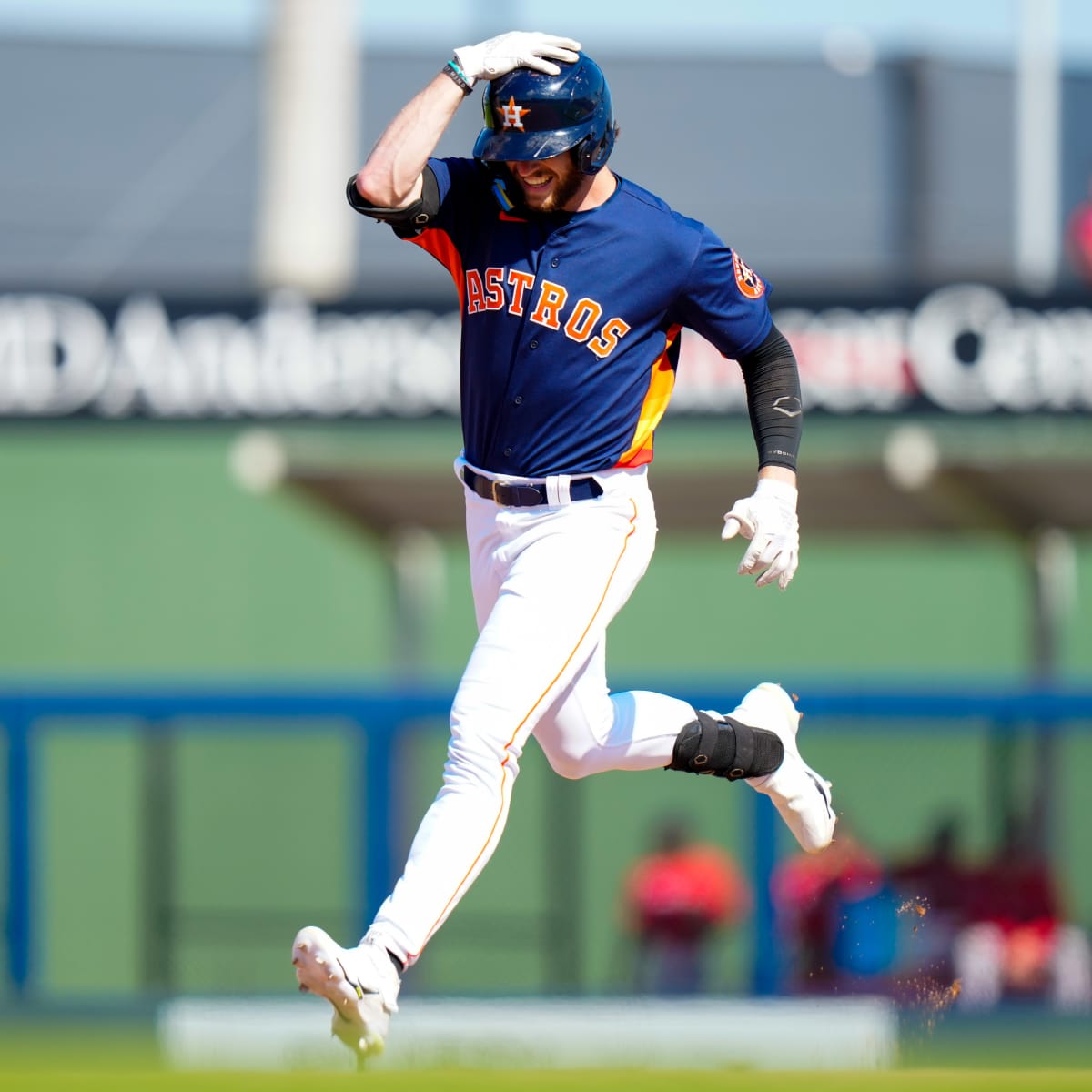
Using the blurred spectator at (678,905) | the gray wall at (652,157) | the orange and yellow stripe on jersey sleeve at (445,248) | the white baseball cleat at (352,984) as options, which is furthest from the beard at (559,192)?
the gray wall at (652,157)

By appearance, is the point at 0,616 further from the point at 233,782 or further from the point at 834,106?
the point at 834,106

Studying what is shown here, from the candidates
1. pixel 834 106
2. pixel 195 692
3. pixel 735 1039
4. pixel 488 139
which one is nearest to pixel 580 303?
pixel 488 139

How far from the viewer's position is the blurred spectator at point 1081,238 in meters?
14.2

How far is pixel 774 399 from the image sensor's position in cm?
475

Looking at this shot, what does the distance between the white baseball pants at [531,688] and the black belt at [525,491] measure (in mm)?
18

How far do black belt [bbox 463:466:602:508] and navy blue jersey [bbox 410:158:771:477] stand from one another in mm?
31

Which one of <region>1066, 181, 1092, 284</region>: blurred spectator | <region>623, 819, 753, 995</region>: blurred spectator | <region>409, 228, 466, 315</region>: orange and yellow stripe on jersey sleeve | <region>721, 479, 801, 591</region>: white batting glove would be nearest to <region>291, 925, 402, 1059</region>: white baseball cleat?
<region>721, 479, 801, 591</region>: white batting glove

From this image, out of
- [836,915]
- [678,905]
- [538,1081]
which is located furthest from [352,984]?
[678,905]

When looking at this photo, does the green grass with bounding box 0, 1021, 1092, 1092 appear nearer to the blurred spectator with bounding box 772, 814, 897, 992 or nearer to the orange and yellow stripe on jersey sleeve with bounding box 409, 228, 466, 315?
the blurred spectator with bounding box 772, 814, 897, 992

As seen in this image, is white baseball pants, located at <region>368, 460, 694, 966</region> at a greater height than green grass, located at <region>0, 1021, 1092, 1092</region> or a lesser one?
greater

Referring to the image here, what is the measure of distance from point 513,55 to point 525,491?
94cm

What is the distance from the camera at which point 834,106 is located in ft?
48.3

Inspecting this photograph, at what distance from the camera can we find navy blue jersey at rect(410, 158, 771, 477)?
449cm

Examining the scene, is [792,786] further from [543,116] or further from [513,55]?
[513,55]
